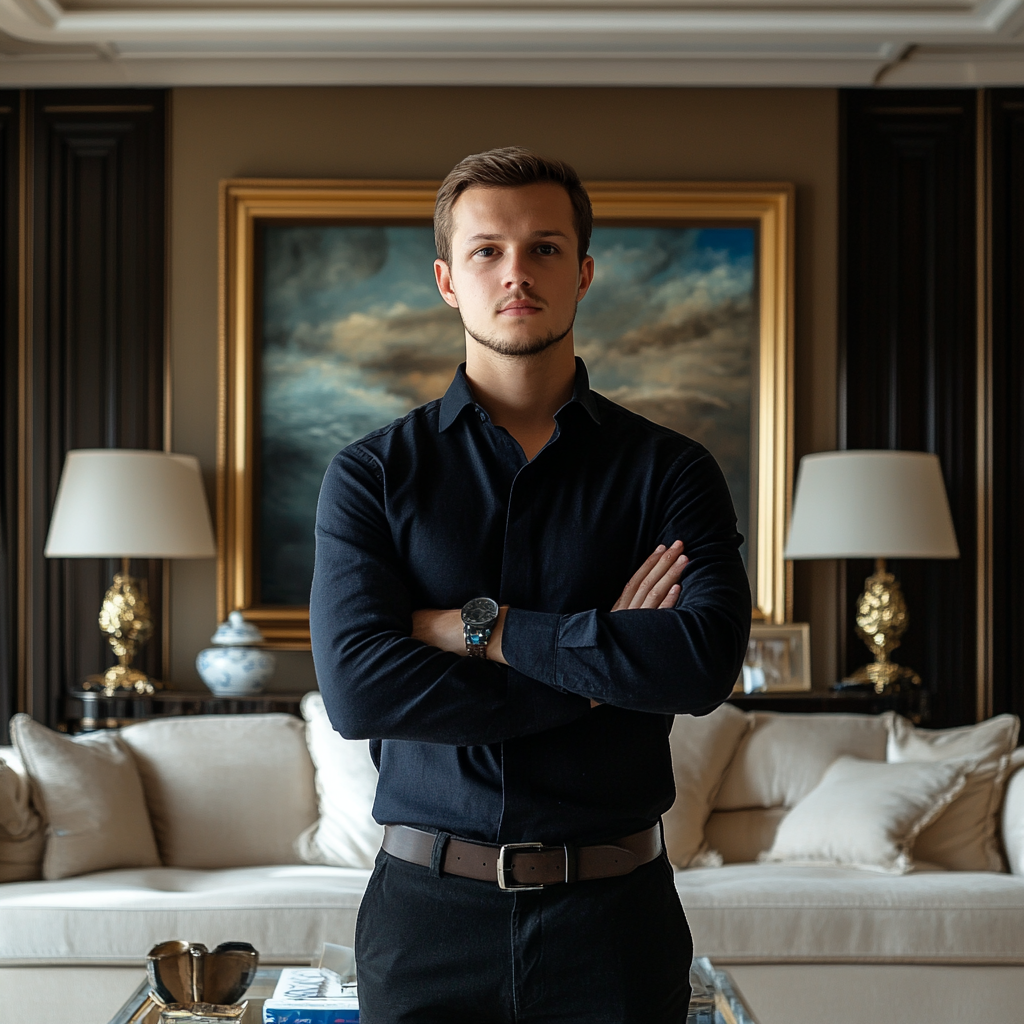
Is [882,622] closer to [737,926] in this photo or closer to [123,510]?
[737,926]

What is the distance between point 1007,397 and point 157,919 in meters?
3.35

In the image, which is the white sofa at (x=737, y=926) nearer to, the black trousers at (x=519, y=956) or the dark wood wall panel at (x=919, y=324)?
the dark wood wall panel at (x=919, y=324)

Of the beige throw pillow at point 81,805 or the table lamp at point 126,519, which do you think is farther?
the table lamp at point 126,519

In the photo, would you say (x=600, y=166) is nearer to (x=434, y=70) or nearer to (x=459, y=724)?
(x=434, y=70)

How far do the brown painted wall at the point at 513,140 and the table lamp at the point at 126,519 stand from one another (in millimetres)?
709

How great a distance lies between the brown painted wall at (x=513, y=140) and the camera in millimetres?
4281

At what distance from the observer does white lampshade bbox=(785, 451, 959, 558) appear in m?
3.73

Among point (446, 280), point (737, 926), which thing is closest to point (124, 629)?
point (737, 926)

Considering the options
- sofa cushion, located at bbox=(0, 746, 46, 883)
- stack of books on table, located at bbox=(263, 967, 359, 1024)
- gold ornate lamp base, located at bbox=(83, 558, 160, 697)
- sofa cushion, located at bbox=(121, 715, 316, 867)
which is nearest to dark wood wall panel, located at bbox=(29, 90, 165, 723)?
Result: gold ornate lamp base, located at bbox=(83, 558, 160, 697)

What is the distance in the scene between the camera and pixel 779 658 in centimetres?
401

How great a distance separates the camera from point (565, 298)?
152cm

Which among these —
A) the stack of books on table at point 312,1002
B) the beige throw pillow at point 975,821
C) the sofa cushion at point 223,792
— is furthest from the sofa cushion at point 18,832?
the beige throw pillow at point 975,821

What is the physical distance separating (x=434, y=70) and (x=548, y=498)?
3.12 m

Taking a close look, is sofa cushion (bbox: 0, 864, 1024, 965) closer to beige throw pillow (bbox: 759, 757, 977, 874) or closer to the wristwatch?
beige throw pillow (bbox: 759, 757, 977, 874)
